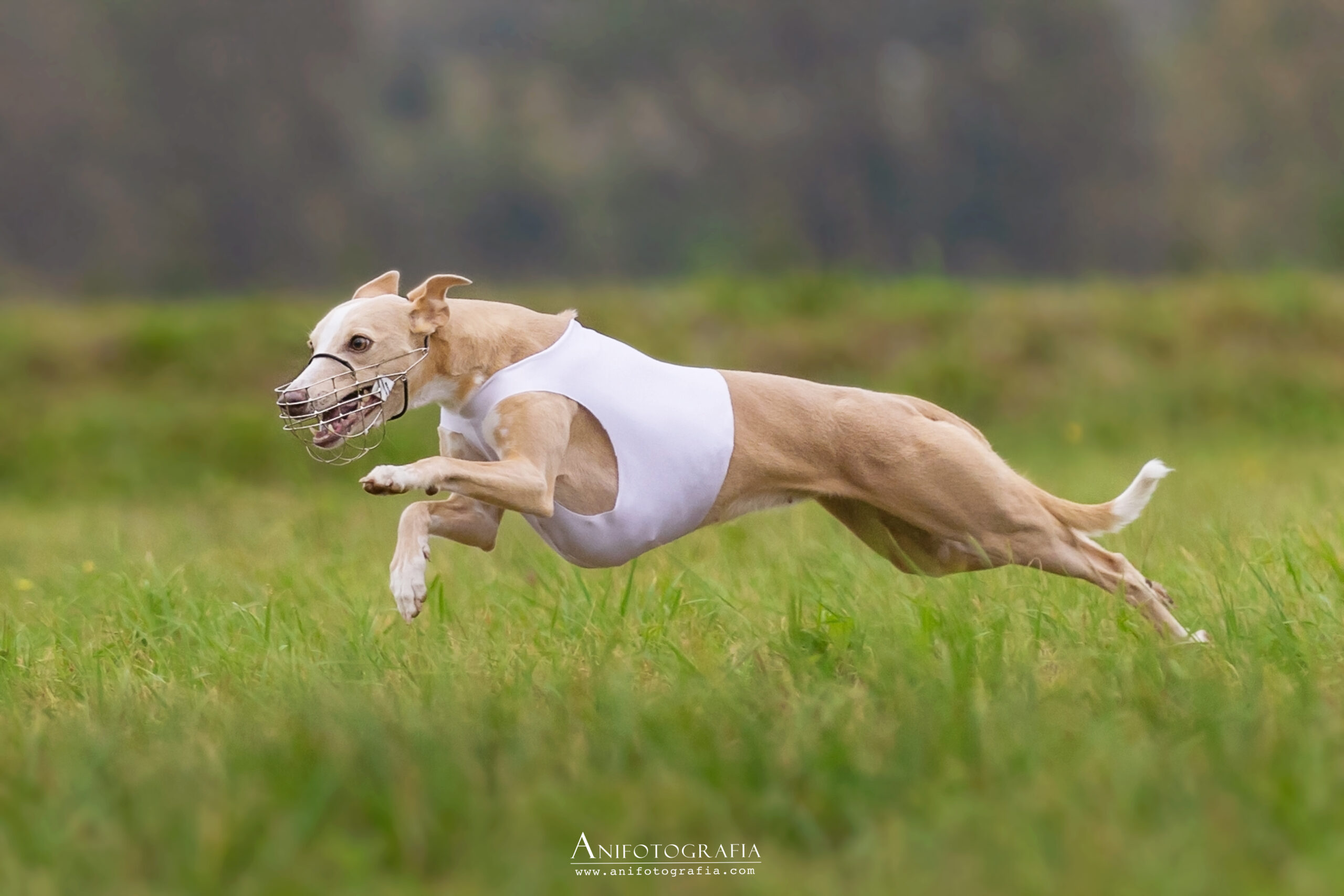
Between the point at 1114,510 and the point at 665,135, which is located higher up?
the point at 665,135

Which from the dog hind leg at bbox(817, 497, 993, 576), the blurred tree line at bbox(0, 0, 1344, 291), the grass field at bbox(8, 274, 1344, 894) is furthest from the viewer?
the blurred tree line at bbox(0, 0, 1344, 291)

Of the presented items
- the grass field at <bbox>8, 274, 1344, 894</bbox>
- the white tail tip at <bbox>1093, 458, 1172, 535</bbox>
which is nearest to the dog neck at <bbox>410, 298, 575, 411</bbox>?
the grass field at <bbox>8, 274, 1344, 894</bbox>

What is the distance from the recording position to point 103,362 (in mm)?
12539

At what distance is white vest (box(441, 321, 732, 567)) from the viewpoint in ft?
13.5

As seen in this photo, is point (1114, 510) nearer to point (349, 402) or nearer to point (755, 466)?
point (755, 466)

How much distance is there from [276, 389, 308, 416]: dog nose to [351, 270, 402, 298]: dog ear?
0.56m

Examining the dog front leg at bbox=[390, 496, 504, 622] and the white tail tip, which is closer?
the dog front leg at bbox=[390, 496, 504, 622]

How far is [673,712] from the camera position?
11.2 feet

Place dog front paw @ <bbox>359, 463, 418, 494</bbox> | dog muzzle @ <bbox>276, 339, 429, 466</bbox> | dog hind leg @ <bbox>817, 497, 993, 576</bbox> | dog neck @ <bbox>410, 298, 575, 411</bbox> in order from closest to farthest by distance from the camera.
A: dog front paw @ <bbox>359, 463, 418, 494</bbox> → dog muzzle @ <bbox>276, 339, 429, 466</bbox> → dog neck @ <bbox>410, 298, 575, 411</bbox> → dog hind leg @ <bbox>817, 497, 993, 576</bbox>

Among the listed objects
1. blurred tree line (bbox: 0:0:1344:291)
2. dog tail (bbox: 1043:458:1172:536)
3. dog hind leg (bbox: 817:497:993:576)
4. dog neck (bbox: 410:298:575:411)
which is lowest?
dog hind leg (bbox: 817:497:993:576)

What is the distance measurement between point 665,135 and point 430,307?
2700cm

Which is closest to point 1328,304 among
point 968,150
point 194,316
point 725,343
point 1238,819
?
point 725,343

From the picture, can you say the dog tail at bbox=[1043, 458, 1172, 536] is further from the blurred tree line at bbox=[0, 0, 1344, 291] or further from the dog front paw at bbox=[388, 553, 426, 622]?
the blurred tree line at bbox=[0, 0, 1344, 291]

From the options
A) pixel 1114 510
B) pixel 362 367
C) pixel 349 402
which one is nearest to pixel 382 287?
pixel 362 367
